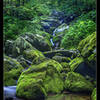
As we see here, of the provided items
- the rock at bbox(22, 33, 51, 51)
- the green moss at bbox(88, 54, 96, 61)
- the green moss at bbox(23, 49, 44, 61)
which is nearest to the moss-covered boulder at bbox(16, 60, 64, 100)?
the green moss at bbox(23, 49, 44, 61)

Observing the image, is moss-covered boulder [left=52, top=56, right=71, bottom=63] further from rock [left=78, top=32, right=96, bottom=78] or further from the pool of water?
the pool of water

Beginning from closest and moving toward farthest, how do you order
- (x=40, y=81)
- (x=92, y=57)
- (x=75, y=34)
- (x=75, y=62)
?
1. (x=92, y=57)
2. (x=40, y=81)
3. (x=75, y=62)
4. (x=75, y=34)

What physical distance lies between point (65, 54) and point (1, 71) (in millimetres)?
1680

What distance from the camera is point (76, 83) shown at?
2516 mm

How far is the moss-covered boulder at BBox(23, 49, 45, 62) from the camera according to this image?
104 inches

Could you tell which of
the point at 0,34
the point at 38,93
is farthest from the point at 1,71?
the point at 38,93

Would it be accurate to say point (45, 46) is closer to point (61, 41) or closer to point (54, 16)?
point (61, 41)

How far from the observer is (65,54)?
2.68 meters

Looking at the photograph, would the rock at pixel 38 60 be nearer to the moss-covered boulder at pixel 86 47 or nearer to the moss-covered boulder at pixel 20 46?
the moss-covered boulder at pixel 20 46

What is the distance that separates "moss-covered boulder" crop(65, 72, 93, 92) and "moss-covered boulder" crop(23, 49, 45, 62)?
0.78 meters

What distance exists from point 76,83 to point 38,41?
1277mm

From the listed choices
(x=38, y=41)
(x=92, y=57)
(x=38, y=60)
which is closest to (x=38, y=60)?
(x=38, y=60)

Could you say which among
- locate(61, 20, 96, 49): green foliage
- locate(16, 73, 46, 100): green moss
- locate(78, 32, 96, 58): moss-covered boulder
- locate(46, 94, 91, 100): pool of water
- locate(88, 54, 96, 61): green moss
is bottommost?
locate(46, 94, 91, 100): pool of water

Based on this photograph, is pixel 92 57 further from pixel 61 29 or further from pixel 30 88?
pixel 30 88
